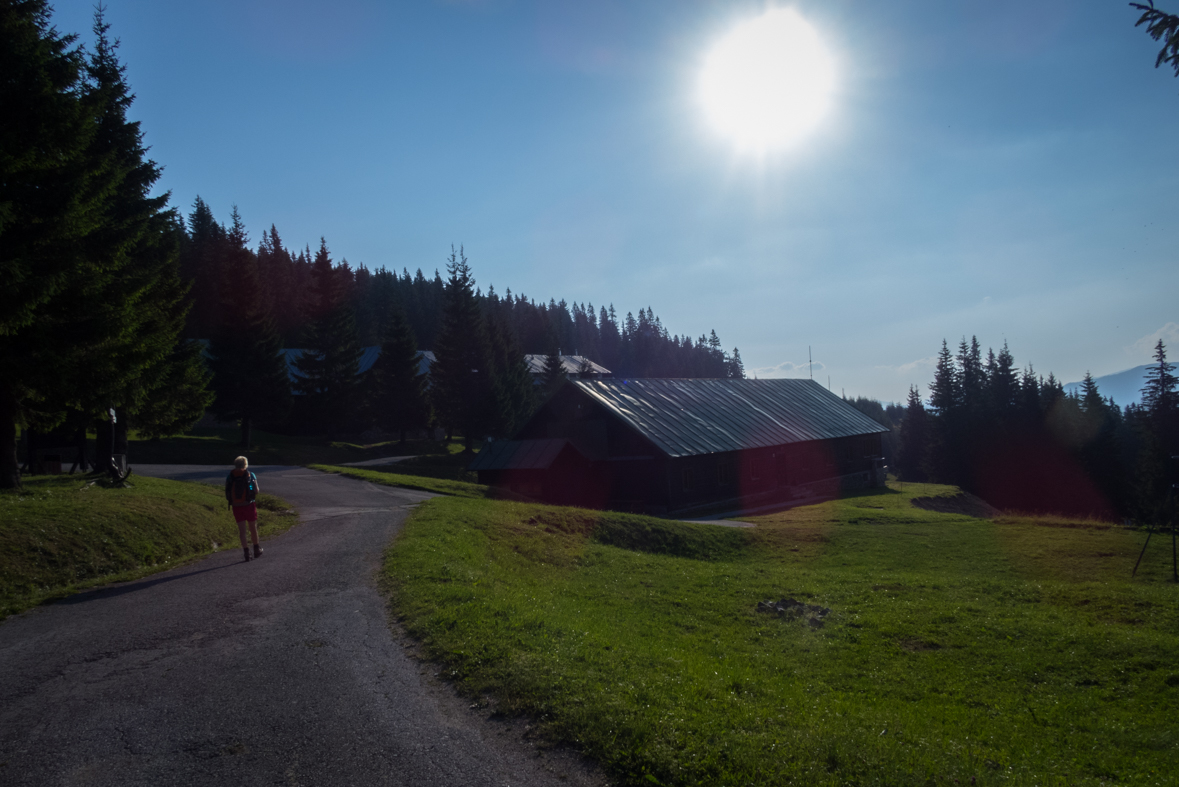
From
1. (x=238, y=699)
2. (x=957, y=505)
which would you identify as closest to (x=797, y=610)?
(x=238, y=699)

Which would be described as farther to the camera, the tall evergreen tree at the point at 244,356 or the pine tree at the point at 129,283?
the tall evergreen tree at the point at 244,356

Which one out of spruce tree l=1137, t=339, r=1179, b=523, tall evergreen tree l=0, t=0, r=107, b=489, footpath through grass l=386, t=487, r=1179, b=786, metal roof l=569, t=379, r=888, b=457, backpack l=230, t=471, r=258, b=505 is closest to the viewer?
footpath through grass l=386, t=487, r=1179, b=786

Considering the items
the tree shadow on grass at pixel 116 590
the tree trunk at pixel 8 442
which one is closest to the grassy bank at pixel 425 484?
the tree trunk at pixel 8 442

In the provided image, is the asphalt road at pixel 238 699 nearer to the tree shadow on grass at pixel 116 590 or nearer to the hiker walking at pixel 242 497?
the tree shadow on grass at pixel 116 590

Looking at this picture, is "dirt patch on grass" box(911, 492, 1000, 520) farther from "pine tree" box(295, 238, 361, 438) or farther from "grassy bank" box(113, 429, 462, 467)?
"pine tree" box(295, 238, 361, 438)

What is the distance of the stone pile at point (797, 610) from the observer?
1104 centimetres

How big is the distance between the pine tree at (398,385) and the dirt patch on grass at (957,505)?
38967 mm

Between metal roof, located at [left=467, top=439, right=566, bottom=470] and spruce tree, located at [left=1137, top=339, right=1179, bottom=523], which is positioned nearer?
metal roof, located at [left=467, top=439, right=566, bottom=470]

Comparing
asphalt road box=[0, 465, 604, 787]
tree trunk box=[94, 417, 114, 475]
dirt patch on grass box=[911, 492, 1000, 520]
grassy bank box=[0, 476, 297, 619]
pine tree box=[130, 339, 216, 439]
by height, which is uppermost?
pine tree box=[130, 339, 216, 439]

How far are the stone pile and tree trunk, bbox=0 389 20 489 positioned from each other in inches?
642

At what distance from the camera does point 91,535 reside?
11.8 meters

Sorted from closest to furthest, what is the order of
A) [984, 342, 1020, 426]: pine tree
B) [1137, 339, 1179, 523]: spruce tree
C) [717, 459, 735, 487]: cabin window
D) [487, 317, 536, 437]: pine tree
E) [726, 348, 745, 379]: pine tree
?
[717, 459, 735, 487]: cabin window
[487, 317, 536, 437]: pine tree
[1137, 339, 1179, 523]: spruce tree
[984, 342, 1020, 426]: pine tree
[726, 348, 745, 379]: pine tree

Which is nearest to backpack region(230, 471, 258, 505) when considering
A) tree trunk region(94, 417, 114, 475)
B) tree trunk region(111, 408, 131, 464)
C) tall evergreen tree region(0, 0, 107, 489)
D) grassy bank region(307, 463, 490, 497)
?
tall evergreen tree region(0, 0, 107, 489)

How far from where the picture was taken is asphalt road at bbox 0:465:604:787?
15.5ft
